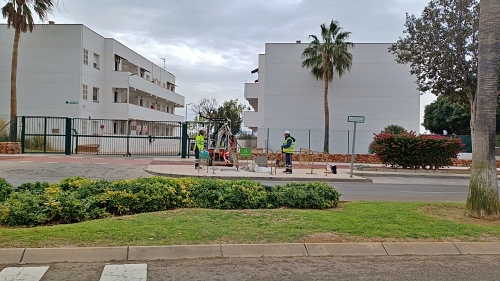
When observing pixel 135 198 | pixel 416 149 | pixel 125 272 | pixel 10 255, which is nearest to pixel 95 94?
pixel 416 149

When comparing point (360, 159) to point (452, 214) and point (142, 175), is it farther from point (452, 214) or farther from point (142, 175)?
point (452, 214)

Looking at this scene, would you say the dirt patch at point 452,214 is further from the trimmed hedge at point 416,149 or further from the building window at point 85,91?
the building window at point 85,91

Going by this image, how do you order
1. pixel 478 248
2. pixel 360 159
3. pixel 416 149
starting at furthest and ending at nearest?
pixel 360 159 < pixel 416 149 < pixel 478 248

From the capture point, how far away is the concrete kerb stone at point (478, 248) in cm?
636

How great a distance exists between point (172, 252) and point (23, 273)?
1744 millimetres

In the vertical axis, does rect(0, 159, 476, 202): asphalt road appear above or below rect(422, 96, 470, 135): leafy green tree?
below

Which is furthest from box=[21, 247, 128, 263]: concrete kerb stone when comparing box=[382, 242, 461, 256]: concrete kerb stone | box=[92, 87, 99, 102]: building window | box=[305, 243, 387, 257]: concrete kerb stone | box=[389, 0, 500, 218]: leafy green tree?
box=[92, 87, 99, 102]: building window

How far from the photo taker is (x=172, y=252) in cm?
582

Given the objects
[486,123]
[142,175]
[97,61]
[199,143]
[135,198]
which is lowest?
[142,175]

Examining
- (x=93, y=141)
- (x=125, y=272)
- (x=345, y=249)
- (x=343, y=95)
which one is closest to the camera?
(x=125, y=272)

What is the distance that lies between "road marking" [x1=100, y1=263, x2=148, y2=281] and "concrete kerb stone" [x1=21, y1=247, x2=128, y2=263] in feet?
1.03

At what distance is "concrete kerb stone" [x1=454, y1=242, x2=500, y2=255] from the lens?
250 inches

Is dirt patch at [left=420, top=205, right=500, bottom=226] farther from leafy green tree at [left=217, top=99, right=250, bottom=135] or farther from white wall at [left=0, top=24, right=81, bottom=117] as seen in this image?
leafy green tree at [left=217, top=99, right=250, bottom=135]

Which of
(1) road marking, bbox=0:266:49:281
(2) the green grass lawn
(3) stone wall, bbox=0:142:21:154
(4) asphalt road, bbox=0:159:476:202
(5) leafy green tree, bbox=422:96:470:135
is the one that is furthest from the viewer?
(5) leafy green tree, bbox=422:96:470:135
